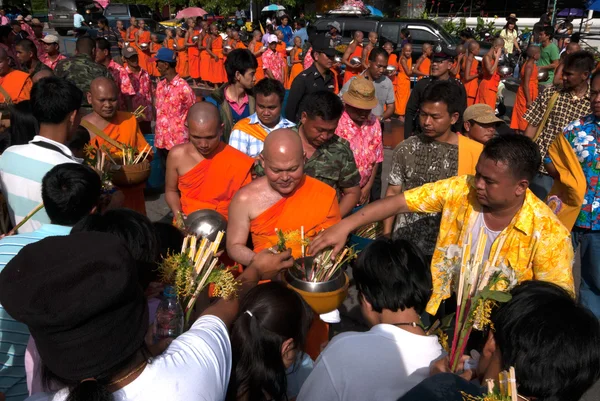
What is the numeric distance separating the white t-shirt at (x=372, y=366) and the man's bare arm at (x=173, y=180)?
2215 mm

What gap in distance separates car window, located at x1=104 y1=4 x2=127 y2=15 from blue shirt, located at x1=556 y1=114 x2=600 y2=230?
28.5 metres

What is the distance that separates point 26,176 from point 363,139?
2871mm

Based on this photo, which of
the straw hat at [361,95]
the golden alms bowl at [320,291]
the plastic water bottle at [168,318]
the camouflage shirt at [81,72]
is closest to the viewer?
the plastic water bottle at [168,318]

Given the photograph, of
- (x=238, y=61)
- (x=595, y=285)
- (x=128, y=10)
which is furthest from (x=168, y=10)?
(x=595, y=285)

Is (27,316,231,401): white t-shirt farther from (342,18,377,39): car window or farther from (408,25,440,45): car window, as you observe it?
(342,18,377,39): car window

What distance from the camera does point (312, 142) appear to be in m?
3.81

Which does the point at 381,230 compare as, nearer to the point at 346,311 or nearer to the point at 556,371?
the point at 346,311

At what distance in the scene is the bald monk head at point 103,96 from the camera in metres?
4.40

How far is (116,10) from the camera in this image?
90.5ft

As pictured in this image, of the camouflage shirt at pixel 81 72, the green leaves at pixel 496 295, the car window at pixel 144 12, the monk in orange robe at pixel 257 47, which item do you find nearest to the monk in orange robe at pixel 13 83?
the camouflage shirt at pixel 81 72

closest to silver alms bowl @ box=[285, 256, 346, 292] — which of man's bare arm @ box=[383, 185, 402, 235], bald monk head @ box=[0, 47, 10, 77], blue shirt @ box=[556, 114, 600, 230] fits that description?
man's bare arm @ box=[383, 185, 402, 235]

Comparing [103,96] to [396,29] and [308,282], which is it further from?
[396,29]

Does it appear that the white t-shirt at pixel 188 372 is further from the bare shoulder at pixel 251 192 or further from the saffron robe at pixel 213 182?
the saffron robe at pixel 213 182

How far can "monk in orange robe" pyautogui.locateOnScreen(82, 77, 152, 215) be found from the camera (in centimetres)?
439
